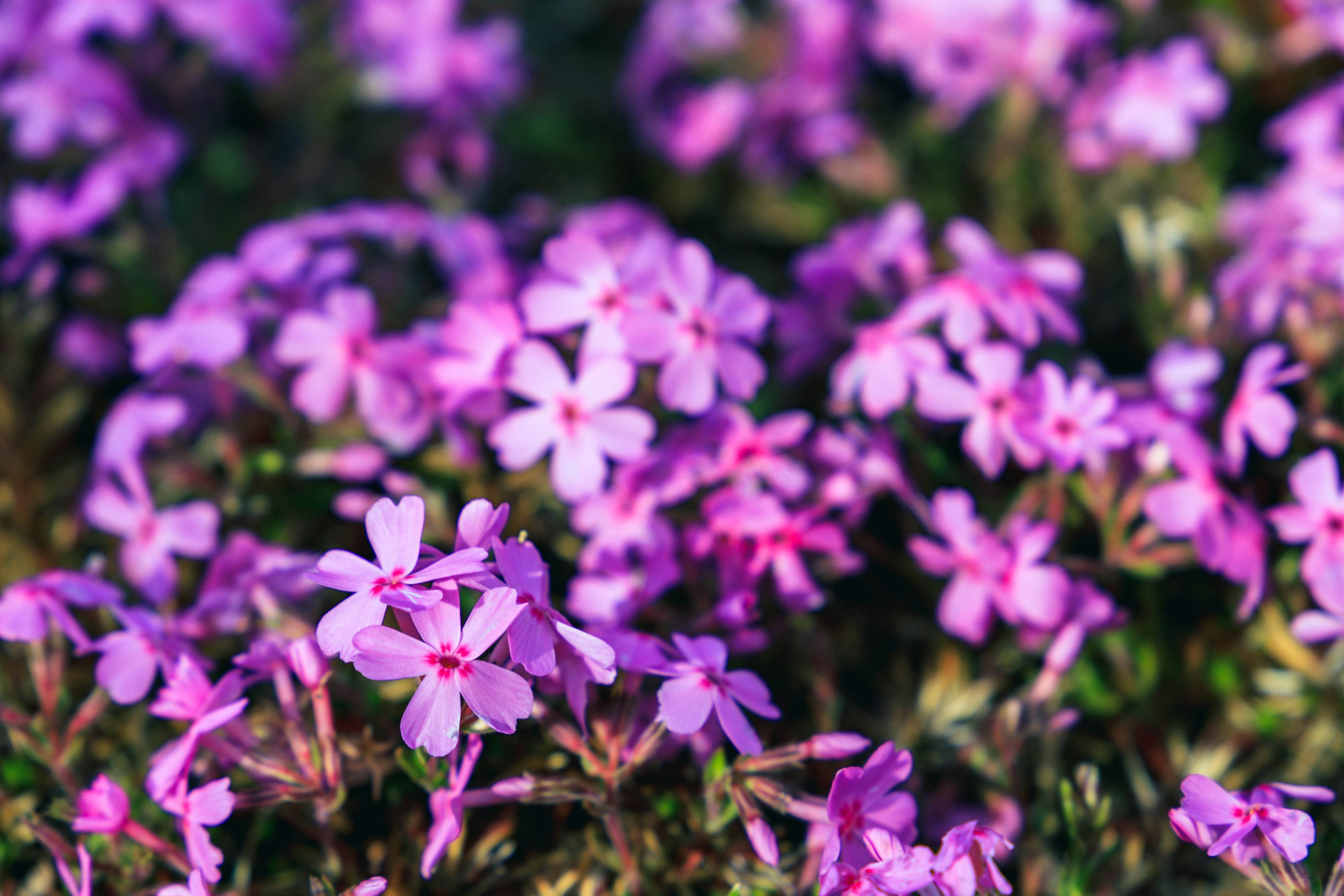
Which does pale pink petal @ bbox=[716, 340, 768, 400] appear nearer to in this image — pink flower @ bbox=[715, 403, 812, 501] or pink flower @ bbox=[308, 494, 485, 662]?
pink flower @ bbox=[715, 403, 812, 501]

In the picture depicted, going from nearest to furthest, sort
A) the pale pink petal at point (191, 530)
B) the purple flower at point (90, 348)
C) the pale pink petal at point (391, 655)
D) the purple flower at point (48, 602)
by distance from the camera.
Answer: the pale pink petal at point (391, 655) → the purple flower at point (48, 602) → the pale pink petal at point (191, 530) → the purple flower at point (90, 348)

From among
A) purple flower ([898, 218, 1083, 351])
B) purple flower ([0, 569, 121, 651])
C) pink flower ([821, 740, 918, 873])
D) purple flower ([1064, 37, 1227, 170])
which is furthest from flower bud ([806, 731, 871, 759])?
purple flower ([1064, 37, 1227, 170])

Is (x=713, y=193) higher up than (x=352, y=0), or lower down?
lower down

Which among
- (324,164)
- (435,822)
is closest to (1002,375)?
(435,822)

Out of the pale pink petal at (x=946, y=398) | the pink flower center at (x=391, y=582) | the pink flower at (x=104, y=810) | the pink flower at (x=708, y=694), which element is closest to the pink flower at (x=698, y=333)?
the pale pink petal at (x=946, y=398)

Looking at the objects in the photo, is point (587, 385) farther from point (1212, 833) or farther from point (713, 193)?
point (713, 193)

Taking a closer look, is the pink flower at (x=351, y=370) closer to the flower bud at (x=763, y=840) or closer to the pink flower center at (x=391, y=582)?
the pink flower center at (x=391, y=582)

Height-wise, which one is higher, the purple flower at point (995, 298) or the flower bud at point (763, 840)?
the purple flower at point (995, 298)
